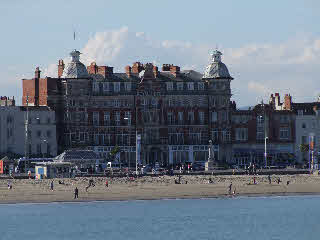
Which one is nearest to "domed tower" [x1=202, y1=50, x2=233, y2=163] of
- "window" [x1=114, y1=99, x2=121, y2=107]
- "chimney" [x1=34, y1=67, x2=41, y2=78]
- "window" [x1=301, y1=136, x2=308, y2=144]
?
"window" [x1=301, y1=136, x2=308, y2=144]

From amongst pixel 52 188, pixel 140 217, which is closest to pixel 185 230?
pixel 140 217

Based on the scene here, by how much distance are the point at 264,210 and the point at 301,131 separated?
69.2 m

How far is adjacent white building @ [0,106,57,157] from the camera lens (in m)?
182

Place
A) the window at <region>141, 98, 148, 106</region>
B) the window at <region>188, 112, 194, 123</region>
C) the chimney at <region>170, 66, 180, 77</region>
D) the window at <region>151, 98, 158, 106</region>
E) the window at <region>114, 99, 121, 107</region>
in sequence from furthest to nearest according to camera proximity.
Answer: the chimney at <region>170, 66, 180, 77</region>
the window at <region>188, 112, 194, 123</region>
the window at <region>151, 98, 158, 106</region>
the window at <region>141, 98, 148, 106</region>
the window at <region>114, 99, 121, 107</region>

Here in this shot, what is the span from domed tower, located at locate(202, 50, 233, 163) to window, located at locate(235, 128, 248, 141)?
12.6 feet

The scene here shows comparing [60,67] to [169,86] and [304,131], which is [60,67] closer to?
[169,86]

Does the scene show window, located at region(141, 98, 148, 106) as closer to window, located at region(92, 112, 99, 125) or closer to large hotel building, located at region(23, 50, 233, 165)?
large hotel building, located at region(23, 50, 233, 165)

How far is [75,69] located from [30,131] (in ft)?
35.7

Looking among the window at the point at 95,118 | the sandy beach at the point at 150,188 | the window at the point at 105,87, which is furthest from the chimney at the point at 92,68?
the sandy beach at the point at 150,188

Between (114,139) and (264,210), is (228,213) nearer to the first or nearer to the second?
(264,210)

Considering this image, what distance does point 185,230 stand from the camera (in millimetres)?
111750

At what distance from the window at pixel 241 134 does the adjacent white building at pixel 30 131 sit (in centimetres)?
2801

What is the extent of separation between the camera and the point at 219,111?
190 m

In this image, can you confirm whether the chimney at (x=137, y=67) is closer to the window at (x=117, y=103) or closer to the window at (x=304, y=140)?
the window at (x=117, y=103)
